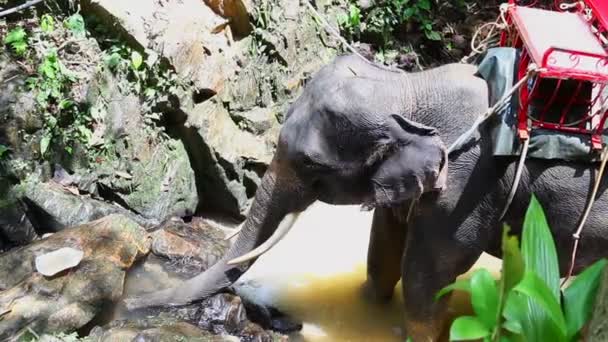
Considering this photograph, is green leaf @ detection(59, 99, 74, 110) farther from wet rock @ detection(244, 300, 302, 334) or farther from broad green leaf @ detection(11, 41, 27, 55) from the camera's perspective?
wet rock @ detection(244, 300, 302, 334)

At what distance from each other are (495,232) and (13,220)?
254 cm

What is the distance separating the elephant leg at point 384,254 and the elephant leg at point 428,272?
345mm

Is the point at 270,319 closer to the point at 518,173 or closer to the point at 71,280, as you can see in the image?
the point at 71,280

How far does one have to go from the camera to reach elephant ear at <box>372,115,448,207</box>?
8.06 feet

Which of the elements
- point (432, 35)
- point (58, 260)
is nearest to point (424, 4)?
point (432, 35)

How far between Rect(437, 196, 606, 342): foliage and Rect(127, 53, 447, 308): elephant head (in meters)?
1.02

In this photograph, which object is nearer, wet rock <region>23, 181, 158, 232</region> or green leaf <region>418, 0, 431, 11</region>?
wet rock <region>23, 181, 158, 232</region>

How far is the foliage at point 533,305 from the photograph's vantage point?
1322 millimetres

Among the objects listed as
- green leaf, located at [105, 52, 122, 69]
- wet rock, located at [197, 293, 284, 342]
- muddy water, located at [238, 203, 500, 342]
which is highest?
green leaf, located at [105, 52, 122, 69]

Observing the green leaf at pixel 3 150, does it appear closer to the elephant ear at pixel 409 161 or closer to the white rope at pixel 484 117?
the elephant ear at pixel 409 161

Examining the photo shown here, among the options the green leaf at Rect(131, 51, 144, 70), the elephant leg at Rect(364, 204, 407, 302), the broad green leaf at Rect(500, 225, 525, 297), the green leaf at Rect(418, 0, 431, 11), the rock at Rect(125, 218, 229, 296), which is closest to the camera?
the broad green leaf at Rect(500, 225, 525, 297)

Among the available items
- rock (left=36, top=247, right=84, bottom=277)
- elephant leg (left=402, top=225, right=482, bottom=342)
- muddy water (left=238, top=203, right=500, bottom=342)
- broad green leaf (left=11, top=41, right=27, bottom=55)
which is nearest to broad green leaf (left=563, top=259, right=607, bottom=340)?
elephant leg (left=402, top=225, right=482, bottom=342)

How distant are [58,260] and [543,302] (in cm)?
239

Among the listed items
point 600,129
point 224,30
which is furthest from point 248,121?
point 600,129
